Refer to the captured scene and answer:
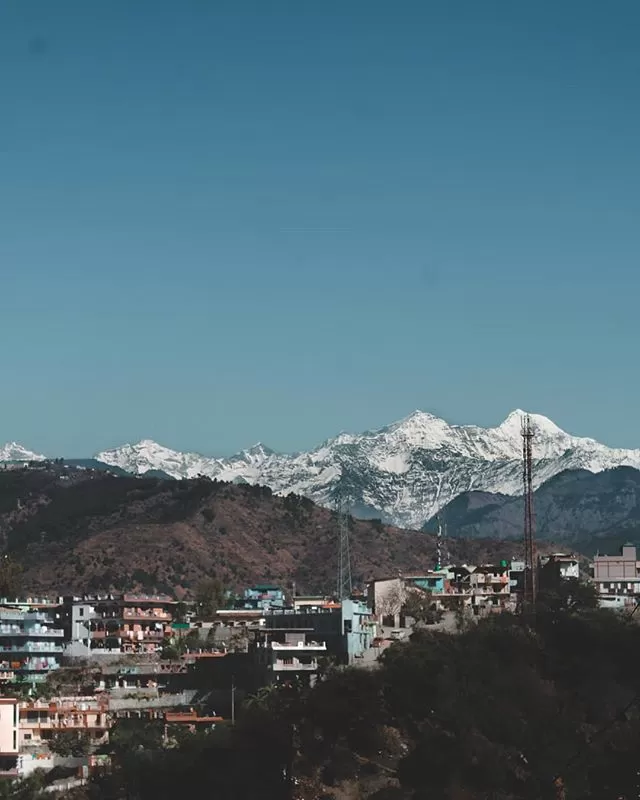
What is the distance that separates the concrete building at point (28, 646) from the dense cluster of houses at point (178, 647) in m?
0.07

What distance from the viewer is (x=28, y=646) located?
106 metres

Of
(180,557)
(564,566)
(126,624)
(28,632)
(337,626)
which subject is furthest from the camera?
A: (180,557)

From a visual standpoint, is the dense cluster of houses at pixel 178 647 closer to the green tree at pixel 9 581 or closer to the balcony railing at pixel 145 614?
the balcony railing at pixel 145 614

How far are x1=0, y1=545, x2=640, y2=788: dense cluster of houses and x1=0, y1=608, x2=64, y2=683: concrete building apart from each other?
0.07m

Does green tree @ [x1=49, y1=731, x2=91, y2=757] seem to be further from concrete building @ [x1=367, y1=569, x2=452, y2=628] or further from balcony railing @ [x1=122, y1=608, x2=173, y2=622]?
balcony railing @ [x1=122, y1=608, x2=173, y2=622]

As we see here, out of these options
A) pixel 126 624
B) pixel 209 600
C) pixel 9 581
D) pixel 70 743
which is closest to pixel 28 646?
pixel 126 624

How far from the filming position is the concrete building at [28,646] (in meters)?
103

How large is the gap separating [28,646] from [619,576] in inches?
1469

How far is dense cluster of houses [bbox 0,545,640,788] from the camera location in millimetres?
92188

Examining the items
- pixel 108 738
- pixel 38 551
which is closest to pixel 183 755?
pixel 108 738

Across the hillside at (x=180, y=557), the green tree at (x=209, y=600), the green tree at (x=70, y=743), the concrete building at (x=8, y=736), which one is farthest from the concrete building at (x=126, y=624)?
the hillside at (x=180, y=557)

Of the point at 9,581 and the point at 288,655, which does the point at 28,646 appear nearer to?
the point at 288,655

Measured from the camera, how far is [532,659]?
2773 inches

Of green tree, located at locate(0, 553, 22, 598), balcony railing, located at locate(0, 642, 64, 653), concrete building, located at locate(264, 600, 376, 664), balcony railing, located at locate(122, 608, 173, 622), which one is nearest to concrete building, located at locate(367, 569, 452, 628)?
concrete building, located at locate(264, 600, 376, 664)
